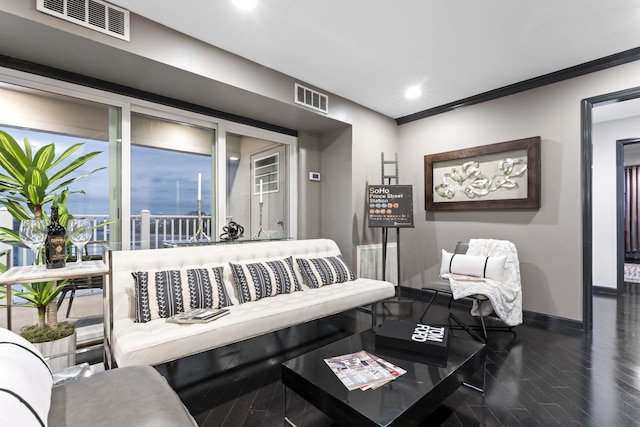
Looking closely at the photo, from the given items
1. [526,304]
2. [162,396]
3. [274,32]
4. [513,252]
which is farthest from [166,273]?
[526,304]

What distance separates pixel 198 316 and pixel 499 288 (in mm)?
2699

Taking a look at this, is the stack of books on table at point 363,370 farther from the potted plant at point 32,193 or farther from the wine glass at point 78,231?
the potted plant at point 32,193

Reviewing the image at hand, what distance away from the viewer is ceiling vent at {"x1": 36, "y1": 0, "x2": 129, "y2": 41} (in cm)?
199

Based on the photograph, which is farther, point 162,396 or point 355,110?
point 355,110

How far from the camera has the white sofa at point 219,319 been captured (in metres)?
1.75

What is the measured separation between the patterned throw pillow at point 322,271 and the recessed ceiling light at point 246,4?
2242 mm

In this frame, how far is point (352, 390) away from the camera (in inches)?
55.6

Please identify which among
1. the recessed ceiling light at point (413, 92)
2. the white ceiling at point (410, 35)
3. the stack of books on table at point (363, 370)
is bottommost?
the stack of books on table at point (363, 370)

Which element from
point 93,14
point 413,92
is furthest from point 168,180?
point 413,92

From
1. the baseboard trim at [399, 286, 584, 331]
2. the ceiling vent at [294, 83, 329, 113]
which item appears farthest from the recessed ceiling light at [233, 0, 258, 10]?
the baseboard trim at [399, 286, 584, 331]

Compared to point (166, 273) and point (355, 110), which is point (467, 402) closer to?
point (166, 273)

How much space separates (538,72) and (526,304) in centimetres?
257

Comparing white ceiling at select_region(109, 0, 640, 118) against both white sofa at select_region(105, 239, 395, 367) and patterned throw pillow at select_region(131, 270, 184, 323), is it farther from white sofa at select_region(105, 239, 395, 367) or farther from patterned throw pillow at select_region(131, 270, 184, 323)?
patterned throw pillow at select_region(131, 270, 184, 323)

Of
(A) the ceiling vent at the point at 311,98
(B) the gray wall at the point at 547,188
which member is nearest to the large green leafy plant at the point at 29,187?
(A) the ceiling vent at the point at 311,98
